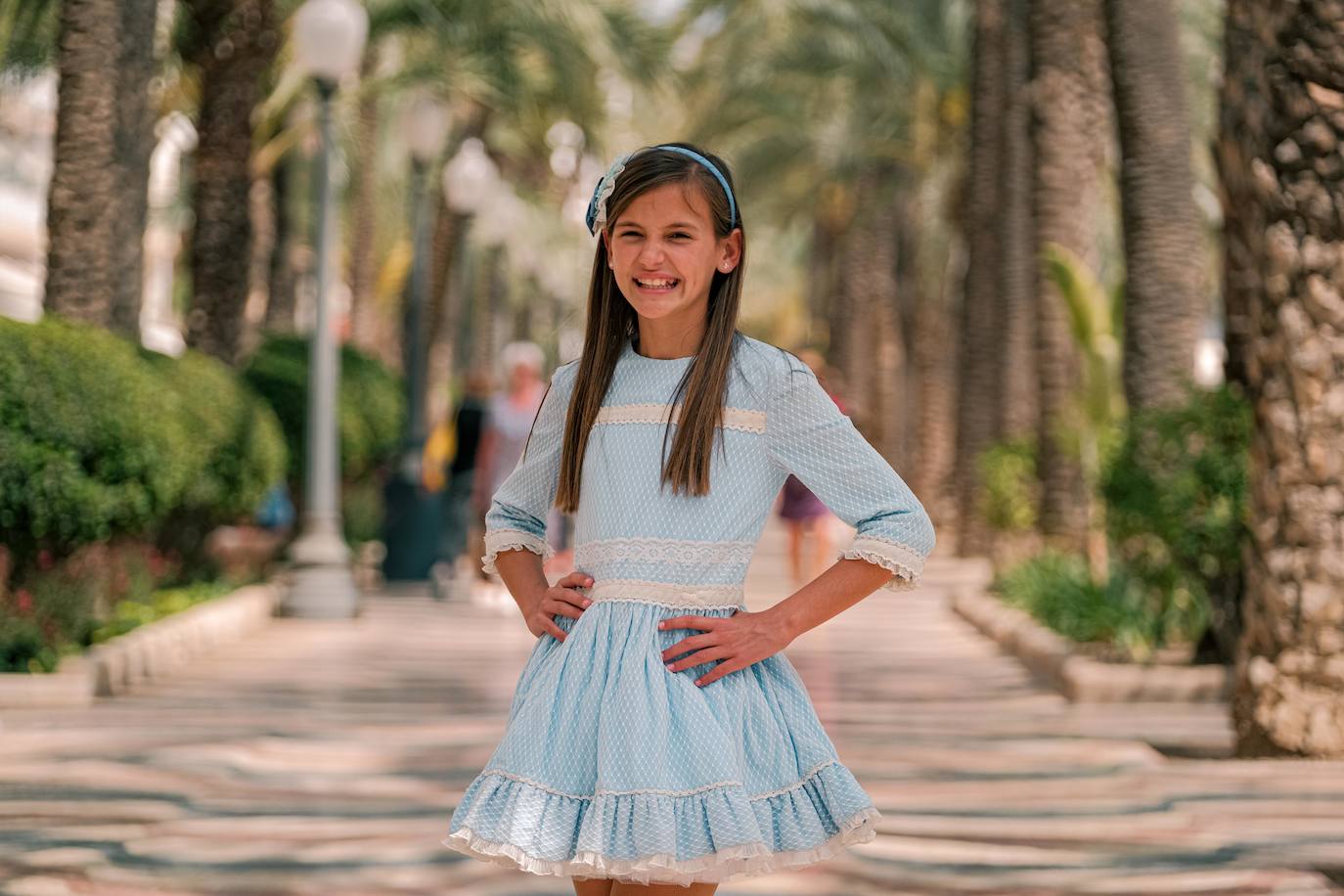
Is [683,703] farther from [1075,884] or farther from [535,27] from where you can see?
[535,27]

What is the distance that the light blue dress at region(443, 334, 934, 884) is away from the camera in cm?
290

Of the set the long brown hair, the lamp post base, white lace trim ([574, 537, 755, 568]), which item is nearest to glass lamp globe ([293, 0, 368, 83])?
the lamp post base

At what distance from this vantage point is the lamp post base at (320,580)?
14422mm

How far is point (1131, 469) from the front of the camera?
426 inches

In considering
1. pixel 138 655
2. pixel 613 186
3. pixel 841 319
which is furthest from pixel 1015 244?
pixel 841 319

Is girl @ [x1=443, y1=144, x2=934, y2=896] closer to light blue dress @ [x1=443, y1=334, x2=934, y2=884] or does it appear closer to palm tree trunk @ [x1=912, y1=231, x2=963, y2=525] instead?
light blue dress @ [x1=443, y1=334, x2=934, y2=884]

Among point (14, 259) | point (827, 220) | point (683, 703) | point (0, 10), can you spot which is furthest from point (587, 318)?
point (14, 259)

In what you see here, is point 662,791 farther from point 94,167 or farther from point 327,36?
point 327,36

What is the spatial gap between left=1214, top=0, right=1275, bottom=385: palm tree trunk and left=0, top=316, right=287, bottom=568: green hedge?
5.64m

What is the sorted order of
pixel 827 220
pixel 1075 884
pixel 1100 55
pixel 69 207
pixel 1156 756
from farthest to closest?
pixel 827 220, pixel 1100 55, pixel 69 207, pixel 1156 756, pixel 1075 884

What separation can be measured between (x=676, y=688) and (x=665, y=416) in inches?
17.7

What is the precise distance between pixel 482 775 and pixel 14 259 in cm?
4021

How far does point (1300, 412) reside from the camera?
7.86 metres

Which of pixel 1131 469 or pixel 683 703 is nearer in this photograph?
pixel 683 703
